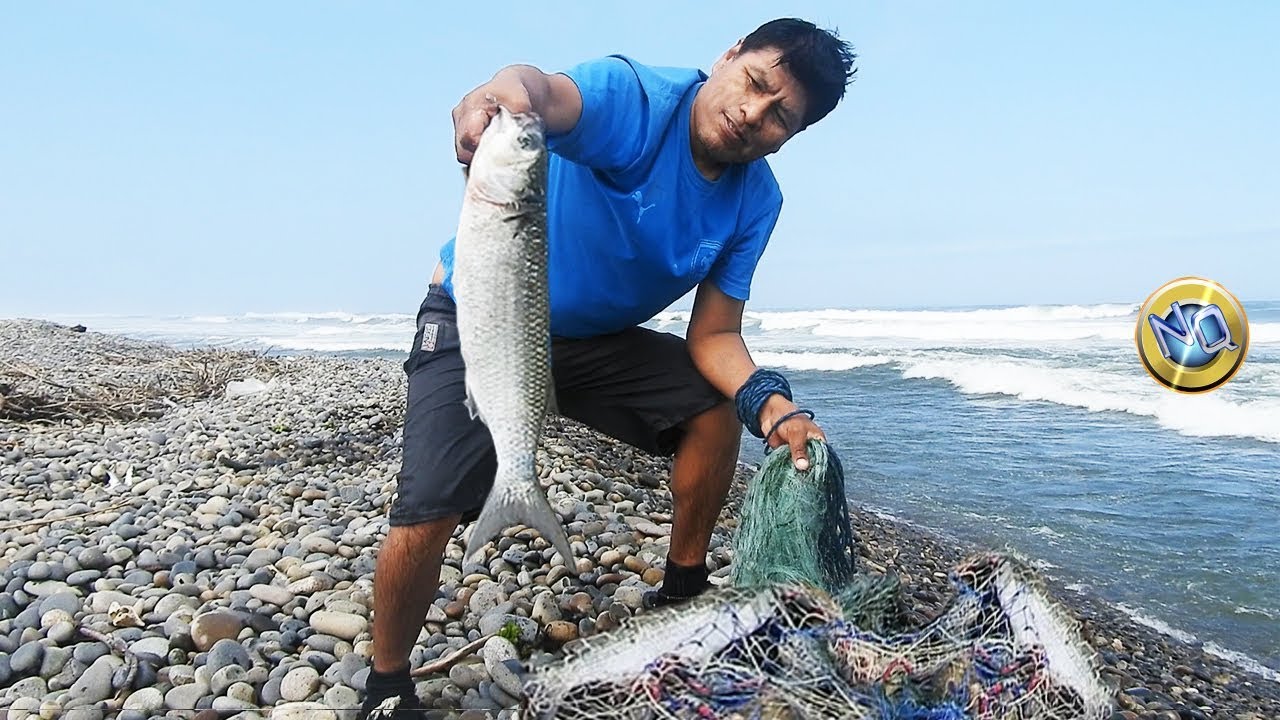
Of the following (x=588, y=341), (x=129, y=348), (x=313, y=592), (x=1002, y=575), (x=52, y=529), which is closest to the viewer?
(x=1002, y=575)

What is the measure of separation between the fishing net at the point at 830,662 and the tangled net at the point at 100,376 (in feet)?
31.3

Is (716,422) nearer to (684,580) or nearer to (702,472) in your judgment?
(702,472)

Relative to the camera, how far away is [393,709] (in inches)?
115

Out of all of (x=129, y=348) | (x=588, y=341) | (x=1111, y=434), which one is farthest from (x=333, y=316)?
(x=588, y=341)

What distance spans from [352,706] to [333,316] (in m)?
59.0

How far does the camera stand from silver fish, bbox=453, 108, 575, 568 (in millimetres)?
2193

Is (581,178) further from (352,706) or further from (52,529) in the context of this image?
(52,529)

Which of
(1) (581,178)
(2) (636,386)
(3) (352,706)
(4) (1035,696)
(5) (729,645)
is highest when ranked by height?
(1) (581,178)

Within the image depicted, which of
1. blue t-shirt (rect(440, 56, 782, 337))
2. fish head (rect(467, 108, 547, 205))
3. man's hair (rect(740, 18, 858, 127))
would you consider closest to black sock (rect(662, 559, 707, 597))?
blue t-shirt (rect(440, 56, 782, 337))

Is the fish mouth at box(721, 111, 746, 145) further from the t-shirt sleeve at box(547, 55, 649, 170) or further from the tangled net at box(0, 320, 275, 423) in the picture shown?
the tangled net at box(0, 320, 275, 423)

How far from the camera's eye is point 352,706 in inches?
122

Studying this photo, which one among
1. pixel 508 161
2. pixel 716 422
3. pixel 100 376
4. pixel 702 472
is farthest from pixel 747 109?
pixel 100 376

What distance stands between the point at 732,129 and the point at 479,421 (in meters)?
1.43

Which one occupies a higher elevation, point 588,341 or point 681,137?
point 681,137
